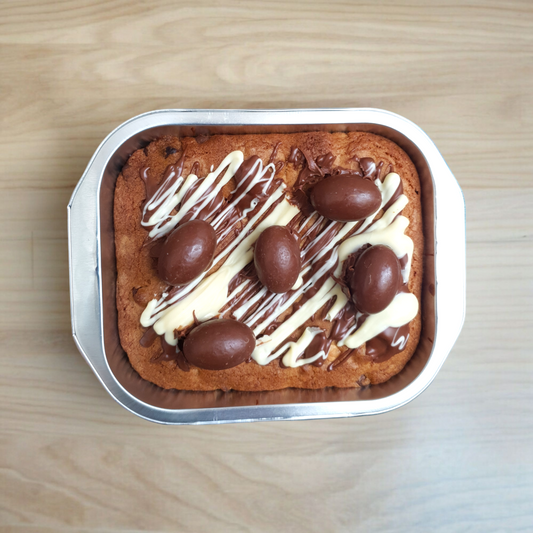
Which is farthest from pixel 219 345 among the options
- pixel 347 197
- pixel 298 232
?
pixel 347 197

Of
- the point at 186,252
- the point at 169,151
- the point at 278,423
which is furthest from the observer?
the point at 278,423

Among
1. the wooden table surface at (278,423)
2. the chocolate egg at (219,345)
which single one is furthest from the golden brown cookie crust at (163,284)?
the wooden table surface at (278,423)

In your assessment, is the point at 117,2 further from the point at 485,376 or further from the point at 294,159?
the point at 485,376

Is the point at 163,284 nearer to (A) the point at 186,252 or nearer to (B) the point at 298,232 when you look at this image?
(A) the point at 186,252

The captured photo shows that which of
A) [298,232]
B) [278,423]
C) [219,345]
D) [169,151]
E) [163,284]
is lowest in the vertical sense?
[278,423]

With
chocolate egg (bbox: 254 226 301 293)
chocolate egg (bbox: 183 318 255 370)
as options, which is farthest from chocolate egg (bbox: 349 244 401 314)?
chocolate egg (bbox: 183 318 255 370)

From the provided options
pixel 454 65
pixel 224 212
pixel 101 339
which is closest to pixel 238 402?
pixel 101 339
